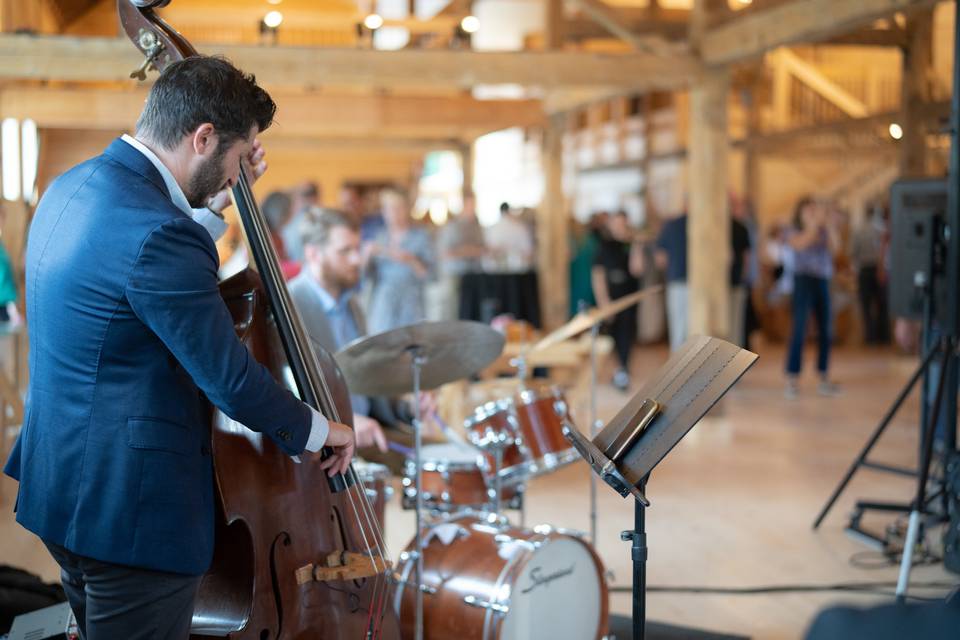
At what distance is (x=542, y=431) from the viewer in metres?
4.18

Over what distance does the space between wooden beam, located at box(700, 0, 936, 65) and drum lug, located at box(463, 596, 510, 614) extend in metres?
4.16

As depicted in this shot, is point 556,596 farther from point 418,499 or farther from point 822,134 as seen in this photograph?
point 822,134

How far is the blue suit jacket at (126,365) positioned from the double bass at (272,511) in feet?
0.61

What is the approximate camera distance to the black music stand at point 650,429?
2381 millimetres

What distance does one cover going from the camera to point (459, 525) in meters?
3.39

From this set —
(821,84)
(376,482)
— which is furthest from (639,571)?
(821,84)

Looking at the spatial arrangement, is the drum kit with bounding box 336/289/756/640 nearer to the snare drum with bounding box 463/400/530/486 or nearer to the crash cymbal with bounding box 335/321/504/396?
the crash cymbal with bounding box 335/321/504/396

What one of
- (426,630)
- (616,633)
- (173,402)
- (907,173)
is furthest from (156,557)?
(907,173)

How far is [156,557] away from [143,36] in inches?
45.9

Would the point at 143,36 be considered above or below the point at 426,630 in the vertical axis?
above

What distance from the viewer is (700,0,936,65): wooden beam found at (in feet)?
19.7

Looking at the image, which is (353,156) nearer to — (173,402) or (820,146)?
(820,146)

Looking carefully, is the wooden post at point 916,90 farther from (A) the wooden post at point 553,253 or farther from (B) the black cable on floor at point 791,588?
(B) the black cable on floor at point 791,588

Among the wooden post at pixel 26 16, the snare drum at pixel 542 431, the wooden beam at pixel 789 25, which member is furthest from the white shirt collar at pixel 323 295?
the wooden post at pixel 26 16
